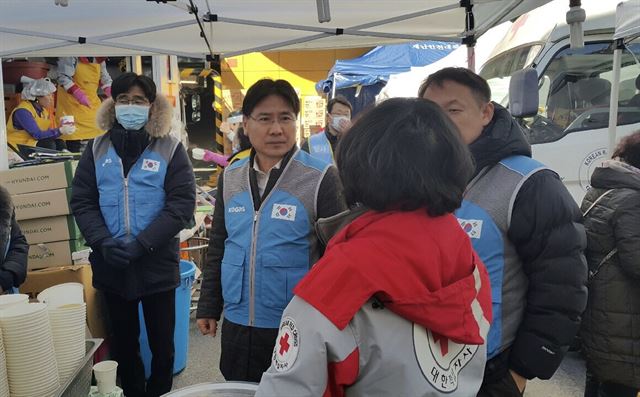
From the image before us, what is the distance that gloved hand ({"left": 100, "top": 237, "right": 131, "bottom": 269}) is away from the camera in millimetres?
2797

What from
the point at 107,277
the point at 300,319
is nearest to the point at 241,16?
the point at 107,277

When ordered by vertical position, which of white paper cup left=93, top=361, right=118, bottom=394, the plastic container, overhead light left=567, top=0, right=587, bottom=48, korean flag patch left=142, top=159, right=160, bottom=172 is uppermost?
overhead light left=567, top=0, right=587, bottom=48

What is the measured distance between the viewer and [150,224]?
9.50 ft

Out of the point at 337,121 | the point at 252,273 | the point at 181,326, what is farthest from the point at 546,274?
the point at 337,121

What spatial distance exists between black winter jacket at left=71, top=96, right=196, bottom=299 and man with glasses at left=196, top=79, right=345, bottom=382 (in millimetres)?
753

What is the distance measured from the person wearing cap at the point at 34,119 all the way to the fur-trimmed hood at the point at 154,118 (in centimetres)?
294

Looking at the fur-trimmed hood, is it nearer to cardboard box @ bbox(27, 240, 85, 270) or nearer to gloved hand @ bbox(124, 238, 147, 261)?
gloved hand @ bbox(124, 238, 147, 261)

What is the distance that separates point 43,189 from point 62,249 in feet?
1.42

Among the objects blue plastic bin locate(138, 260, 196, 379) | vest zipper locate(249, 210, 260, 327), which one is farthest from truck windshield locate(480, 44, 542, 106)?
vest zipper locate(249, 210, 260, 327)

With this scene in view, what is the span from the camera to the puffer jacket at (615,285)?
254 centimetres

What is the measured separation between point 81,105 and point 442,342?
6.64 metres

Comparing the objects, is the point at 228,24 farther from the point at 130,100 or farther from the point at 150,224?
the point at 150,224

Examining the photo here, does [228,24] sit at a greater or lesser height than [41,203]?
greater

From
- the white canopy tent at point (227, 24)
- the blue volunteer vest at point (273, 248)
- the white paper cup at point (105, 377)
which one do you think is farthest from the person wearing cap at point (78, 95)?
the blue volunteer vest at point (273, 248)
